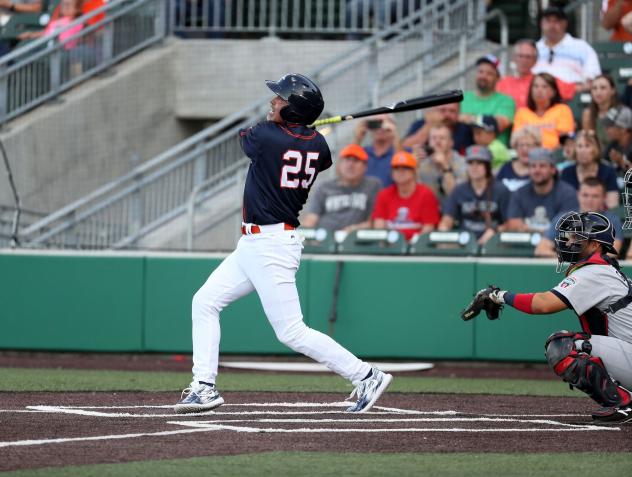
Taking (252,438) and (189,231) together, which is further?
(189,231)

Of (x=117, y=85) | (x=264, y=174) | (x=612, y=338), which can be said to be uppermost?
(x=117, y=85)

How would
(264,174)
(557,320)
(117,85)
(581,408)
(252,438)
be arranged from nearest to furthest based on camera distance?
(252,438), (264,174), (581,408), (557,320), (117,85)

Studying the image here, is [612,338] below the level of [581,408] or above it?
above

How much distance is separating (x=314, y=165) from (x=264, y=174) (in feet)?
1.13

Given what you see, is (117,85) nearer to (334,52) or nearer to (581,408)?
(334,52)

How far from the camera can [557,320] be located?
12.7 meters

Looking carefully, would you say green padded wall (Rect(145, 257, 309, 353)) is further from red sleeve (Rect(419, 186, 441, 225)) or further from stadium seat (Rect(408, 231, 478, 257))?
red sleeve (Rect(419, 186, 441, 225))

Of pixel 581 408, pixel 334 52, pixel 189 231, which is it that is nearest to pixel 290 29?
pixel 334 52

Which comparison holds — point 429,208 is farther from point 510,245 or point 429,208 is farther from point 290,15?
point 290,15

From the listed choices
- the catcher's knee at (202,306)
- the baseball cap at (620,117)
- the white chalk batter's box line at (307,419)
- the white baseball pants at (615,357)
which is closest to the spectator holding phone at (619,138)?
the baseball cap at (620,117)

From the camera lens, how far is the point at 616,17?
16312mm

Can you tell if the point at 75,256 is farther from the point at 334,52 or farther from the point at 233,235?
the point at 334,52

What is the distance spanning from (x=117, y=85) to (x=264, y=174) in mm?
10684

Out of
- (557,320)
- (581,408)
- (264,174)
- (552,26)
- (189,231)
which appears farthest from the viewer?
(552,26)
